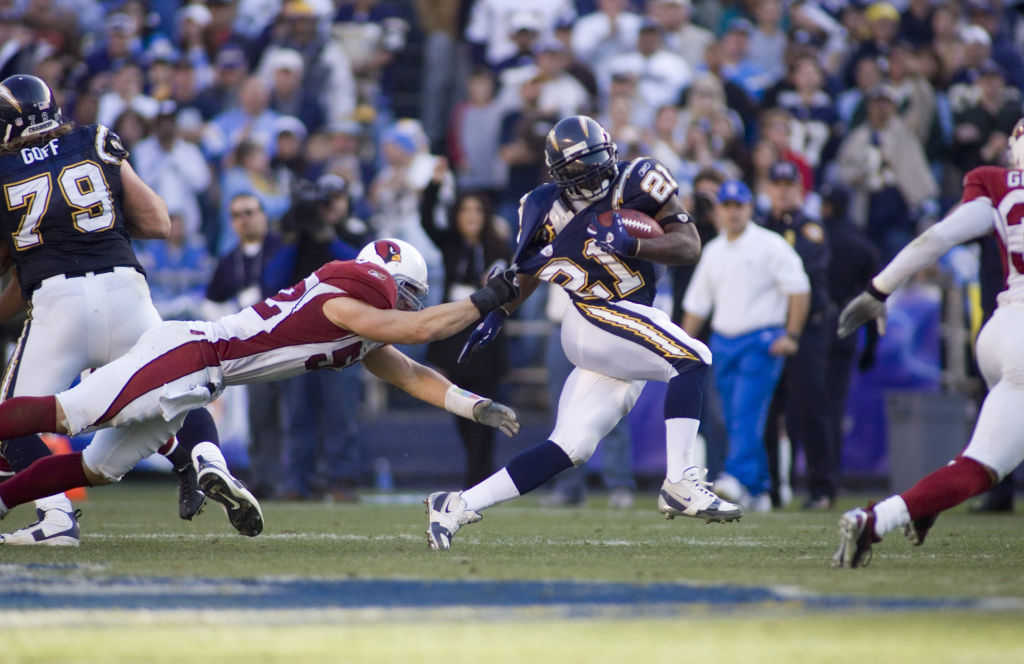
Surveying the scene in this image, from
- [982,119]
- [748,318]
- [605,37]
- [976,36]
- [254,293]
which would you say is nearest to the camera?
[748,318]

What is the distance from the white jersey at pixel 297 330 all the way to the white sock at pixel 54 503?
94 centimetres

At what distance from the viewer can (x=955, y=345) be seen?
11672mm

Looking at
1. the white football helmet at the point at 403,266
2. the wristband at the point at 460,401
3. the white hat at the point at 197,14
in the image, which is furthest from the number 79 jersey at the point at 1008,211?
the white hat at the point at 197,14

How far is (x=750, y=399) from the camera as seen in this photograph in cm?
923

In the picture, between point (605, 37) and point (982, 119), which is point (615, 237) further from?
point (605, 37)

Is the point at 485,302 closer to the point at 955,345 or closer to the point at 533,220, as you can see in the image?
the point at 533,220

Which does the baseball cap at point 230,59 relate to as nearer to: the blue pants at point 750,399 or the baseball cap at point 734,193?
the baseball cap at point 734,193

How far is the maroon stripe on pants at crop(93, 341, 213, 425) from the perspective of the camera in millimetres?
5453

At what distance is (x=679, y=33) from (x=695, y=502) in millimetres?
9479

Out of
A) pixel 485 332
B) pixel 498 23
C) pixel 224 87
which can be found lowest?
pixel 485 332

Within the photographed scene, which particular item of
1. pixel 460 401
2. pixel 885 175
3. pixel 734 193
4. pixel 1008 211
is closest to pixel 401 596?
pixel 460 401

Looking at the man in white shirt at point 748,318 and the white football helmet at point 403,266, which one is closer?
the white football helmet at point 403,266

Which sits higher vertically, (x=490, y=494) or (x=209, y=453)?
(x=209, y=453)

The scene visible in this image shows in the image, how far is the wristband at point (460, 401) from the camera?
5.69 metres
